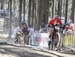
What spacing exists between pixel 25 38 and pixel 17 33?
101 cm

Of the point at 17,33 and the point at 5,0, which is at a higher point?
the point at 5,0

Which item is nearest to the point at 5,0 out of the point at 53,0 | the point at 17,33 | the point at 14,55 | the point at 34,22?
the point at 53,0

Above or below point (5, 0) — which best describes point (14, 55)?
below

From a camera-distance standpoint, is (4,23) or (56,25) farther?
(4,23)

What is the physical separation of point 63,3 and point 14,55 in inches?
815

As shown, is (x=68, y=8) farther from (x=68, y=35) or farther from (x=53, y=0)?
(x=68, y=35)

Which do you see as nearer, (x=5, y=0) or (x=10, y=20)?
(x=10, y=20)

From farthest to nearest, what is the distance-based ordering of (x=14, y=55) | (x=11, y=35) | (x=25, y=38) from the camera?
(x=11, y=35) < (x=25, y=38) < (x=14, y=55)

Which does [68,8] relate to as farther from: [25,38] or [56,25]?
[56,25]

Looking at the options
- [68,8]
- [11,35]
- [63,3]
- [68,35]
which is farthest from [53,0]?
[68,35]

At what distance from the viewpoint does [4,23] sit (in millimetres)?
24469

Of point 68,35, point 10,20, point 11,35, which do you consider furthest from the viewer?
point 10,20

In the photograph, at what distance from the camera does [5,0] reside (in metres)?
41.9

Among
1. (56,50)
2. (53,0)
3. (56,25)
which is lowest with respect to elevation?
(56,50)
